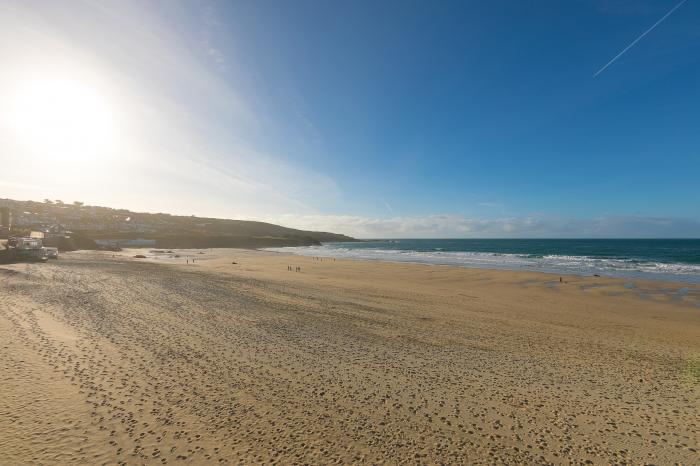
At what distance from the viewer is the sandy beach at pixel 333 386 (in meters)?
4.75

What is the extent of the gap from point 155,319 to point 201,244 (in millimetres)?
82479

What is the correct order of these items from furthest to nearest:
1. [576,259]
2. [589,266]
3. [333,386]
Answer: [576,259] < [589,266] < [333,386]

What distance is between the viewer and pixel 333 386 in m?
6.68

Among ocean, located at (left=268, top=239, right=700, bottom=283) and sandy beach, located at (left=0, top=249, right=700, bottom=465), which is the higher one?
ocean, located at (left=268, top=239, right=700, bottom=283)

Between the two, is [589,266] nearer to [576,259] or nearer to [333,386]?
[576,259]

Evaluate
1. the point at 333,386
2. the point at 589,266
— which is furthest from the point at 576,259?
the point at 333,386

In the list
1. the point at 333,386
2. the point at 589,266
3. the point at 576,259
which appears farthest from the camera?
the point at 576,259

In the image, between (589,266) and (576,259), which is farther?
(576,259)

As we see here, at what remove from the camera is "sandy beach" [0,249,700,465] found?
4.75 metres

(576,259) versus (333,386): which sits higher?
(576,259)

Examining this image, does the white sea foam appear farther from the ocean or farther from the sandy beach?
the sandy beach

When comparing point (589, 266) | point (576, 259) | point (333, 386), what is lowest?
point (333, 386)

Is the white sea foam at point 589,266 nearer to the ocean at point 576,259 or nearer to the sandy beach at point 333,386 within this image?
the ocean at point 576,259

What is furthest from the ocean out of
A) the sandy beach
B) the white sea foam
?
the sandy beach
